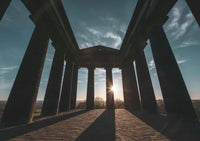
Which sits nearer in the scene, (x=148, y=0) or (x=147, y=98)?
(x=148, y=0)

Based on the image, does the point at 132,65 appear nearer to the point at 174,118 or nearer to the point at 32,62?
the point at 174,118

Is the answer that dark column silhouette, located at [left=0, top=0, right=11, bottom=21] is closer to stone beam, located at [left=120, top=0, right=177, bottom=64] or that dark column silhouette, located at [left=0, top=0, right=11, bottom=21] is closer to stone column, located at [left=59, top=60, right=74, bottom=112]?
stone beam, located at [left=120, top=0, right=177, bottom=64]

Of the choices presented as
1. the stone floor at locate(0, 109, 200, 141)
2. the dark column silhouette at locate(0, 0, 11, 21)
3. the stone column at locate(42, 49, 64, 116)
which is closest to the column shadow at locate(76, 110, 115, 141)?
the stone floor at locate(0, 109, 200, 141)

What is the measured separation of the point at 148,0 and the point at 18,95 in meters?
13.8

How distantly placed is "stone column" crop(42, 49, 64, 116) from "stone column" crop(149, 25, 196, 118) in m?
11.3

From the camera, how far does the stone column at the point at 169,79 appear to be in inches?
218

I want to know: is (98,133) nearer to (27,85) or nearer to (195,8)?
(27,85)

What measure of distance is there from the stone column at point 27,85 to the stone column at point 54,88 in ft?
12.3

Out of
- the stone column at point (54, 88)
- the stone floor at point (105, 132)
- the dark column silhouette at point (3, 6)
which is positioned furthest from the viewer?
the stone column at point (54, 88)

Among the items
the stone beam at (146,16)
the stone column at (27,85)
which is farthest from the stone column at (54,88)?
the stone beam at (146,16)

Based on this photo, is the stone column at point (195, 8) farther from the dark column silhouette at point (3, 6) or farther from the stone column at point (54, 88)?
the stone column at point (54, 88)

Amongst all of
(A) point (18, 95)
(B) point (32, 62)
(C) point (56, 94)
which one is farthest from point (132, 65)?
(A) point (18, 95)

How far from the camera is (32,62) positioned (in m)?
6.62

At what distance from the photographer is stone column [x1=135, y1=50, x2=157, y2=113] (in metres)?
9.84
